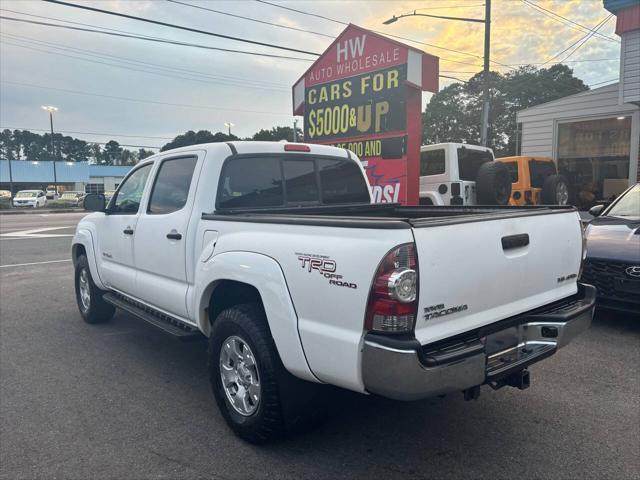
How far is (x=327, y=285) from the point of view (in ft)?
8.21

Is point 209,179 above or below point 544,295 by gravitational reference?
above

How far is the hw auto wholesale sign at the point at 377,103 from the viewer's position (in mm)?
9273

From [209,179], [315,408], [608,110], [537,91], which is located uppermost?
[537,91]

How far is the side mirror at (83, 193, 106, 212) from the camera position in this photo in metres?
5.12

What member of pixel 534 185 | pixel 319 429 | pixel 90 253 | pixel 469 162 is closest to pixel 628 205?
pixel 469 162

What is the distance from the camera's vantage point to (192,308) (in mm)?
3650

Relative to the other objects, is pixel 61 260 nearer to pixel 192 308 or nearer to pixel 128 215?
pixel 128 215

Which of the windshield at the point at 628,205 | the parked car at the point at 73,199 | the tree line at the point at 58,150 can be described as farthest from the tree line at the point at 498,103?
the tree line at the point at 58,150

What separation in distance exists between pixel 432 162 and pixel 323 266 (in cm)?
926

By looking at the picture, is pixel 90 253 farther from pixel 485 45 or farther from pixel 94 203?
pixel 485 45

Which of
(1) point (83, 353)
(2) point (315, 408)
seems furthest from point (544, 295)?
(1) point (83, 353)

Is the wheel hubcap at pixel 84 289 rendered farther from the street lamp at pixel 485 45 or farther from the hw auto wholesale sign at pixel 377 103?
the street lamp at pixel 485 45

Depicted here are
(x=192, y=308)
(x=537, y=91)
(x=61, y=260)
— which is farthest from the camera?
(x=537, y=91)

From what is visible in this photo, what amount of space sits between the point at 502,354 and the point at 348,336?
918 millimetres
